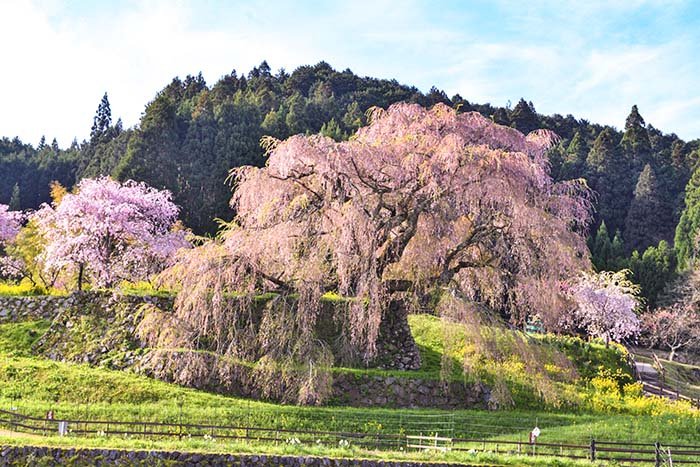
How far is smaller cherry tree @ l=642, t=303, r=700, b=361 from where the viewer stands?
40562 mm

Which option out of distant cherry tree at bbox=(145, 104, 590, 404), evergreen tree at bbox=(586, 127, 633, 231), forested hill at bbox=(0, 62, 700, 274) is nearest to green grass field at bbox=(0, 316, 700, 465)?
distant cherry tree at bbox=(145, 104, 590, 404)

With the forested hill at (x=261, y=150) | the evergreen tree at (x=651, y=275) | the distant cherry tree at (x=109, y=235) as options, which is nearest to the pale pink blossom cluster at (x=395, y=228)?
the distant cherry tree at (x=109, y=235)

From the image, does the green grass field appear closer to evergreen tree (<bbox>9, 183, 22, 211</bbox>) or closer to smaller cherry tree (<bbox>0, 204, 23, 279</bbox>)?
smaller cherry tree (<bbox>0, 204, 23, 279</bbox>)

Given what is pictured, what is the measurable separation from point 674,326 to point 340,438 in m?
32.3

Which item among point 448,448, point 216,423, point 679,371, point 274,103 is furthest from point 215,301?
point 274,103

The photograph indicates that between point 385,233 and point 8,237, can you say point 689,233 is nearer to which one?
point 385,233

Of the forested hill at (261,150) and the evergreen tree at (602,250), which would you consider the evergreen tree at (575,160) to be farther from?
the evergreen tree at (602,250)

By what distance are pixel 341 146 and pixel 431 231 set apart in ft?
11.7

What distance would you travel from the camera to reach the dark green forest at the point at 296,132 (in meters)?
43.8

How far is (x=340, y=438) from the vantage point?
14875mm

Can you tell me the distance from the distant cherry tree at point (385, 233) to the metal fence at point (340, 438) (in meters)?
3.19

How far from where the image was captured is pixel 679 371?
124ft

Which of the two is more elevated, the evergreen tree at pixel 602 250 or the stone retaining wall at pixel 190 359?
the evergreen tree at pixel 602 250

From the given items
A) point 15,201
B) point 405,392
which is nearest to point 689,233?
point 405,392
